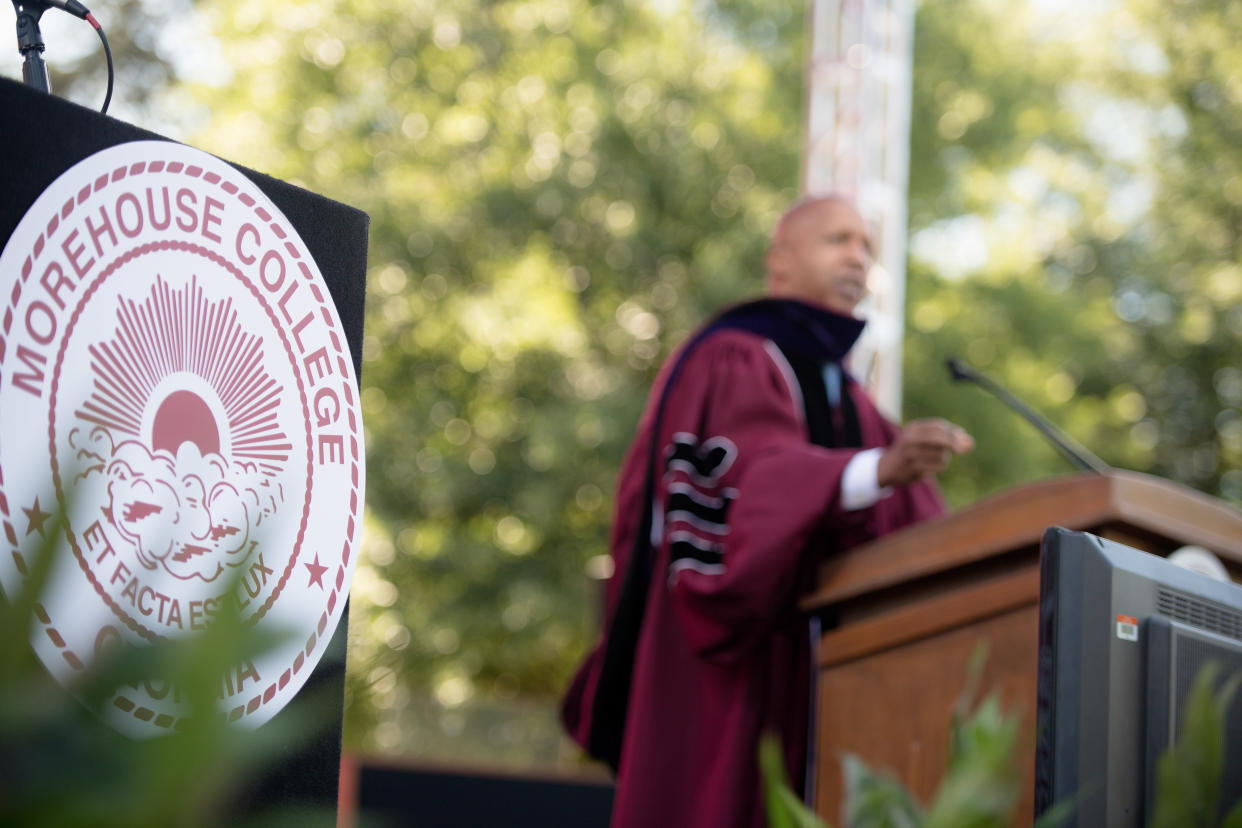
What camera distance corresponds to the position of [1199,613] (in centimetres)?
130

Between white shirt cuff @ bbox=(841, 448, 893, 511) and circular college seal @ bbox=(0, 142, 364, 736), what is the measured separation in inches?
56.1

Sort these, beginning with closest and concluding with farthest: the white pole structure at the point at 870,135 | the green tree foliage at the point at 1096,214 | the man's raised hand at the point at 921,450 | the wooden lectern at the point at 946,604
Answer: the wooden lectern at the point at 946,604, the man's raised hand at the point at 921,450, the white pole structure at the point at 870,135, the green tree foliage at the point at 1096,214

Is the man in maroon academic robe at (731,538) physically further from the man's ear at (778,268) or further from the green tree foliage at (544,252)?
the green tree foliage at (544,252)

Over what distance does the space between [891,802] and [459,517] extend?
928 centimetres

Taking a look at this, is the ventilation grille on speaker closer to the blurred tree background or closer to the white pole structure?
the white pole structure

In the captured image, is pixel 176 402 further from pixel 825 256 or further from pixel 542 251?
pixel 542 251

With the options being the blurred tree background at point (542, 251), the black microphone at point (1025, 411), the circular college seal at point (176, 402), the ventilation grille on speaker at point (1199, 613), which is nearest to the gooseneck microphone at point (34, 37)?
the circular college seal at point (176, 402)

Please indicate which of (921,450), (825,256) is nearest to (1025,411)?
(921,450)

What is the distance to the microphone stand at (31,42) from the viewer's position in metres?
1.21

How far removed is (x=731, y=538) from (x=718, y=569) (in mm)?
67

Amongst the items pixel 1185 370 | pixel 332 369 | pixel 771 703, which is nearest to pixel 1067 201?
pixel 1185 370

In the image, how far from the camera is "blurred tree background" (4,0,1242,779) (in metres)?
9.29

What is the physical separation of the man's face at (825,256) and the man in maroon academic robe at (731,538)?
19 mm

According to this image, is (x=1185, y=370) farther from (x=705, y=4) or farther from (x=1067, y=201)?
(x=705, y=4)
